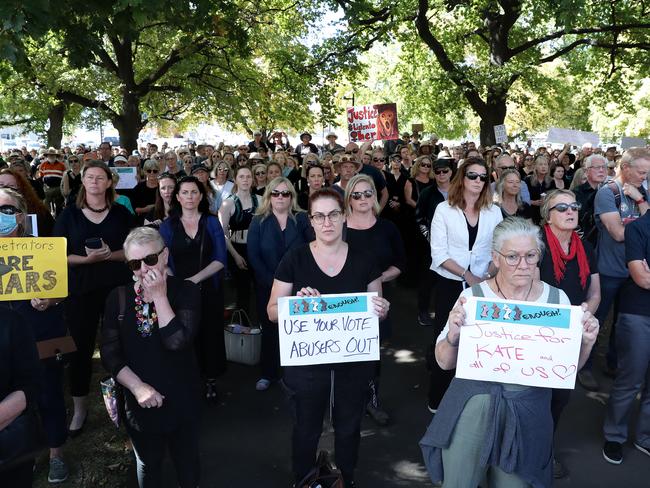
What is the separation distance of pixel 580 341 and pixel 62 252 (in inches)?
112

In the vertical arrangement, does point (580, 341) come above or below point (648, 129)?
below

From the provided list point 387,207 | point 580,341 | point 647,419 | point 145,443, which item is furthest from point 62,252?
point 387,207

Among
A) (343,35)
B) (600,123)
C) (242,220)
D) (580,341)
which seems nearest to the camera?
(580,341)

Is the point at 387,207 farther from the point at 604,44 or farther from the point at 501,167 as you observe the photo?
the point at 604,44

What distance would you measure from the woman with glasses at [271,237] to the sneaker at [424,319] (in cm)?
244

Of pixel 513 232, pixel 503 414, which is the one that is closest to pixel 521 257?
pixel 513 232

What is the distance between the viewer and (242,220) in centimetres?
616

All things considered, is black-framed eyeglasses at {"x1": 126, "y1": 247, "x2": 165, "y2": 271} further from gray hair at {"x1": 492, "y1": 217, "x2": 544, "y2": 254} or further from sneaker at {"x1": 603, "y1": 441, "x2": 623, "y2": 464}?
sneaker at {"x1": 603, "y1": 441, "x2": 623, "y2": 464}

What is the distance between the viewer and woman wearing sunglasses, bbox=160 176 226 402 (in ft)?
15.0

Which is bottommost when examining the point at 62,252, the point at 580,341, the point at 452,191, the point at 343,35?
the point at 580,341

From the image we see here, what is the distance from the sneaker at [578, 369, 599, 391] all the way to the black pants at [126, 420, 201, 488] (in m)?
3.77

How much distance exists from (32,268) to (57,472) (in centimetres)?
156


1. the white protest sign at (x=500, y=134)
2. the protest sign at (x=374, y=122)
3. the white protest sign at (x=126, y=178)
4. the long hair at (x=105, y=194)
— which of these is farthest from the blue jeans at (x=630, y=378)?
the white protest sign at (x=500, y=134)

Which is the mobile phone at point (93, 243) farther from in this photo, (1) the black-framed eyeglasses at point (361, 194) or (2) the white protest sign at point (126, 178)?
(2) the white protest sign at point (126, 178)
